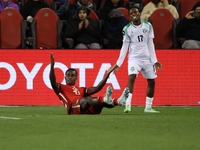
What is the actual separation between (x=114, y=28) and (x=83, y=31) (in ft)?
2.87

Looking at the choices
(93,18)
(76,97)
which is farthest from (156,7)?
(76,97)

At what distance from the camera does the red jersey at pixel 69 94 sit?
7.02 m

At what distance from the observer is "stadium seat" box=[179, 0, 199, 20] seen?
13.0 m

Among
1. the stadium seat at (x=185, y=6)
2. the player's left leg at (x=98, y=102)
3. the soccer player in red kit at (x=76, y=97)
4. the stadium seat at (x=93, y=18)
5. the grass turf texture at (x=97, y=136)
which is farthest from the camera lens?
the stadium seat at (x=185, y=6)

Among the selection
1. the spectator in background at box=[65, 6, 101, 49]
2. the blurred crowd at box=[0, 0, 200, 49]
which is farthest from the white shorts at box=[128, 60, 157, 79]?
the spectator in background at box=[65, 6, 101, 49]

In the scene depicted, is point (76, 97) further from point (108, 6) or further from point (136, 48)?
point (108, 6)

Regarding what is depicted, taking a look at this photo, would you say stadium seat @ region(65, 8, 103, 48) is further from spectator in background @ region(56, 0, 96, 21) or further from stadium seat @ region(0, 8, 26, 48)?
stadium seat @ region(0, 8, 26, 48)

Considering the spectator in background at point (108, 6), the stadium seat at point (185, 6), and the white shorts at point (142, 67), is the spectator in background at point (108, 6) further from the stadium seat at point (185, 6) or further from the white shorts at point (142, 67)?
the white shorts at point (142, 67)

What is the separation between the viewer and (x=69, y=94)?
711 centimetres

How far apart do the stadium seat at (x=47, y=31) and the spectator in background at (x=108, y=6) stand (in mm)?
1862

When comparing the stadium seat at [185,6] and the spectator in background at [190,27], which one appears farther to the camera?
the stadium seat at [185,6]

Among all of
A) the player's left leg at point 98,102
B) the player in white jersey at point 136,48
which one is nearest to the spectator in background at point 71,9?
the player in white jersey at point 136,48

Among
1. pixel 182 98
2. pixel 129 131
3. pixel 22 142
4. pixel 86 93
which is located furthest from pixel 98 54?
pixel 22 142

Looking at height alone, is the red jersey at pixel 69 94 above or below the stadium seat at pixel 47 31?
below
